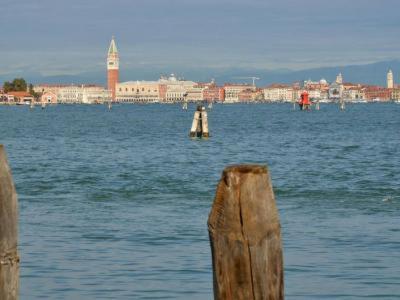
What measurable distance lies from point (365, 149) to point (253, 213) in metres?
35.7

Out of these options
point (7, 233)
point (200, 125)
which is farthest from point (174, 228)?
point (200, 125)

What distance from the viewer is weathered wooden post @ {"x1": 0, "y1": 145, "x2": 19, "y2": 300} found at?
4.97 metres

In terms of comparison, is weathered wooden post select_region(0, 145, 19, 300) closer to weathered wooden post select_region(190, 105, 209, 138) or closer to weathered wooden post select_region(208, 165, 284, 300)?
weathered wooden post select_region(208, 165, 284, 300)

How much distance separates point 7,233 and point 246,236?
3.49 ft

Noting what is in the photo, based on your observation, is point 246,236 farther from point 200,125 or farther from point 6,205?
point 200,125

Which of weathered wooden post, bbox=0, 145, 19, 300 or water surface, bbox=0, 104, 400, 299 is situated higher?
weathered wooden post, bbox=0, 145, 19, 300

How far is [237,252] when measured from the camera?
4941 mm

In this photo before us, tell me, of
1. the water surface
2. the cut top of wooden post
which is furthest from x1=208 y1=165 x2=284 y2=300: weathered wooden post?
the water surface

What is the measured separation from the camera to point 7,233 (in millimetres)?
5055

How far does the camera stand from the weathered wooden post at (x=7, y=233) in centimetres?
497

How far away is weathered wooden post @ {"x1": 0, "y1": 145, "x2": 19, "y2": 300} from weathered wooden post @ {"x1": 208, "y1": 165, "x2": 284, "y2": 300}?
877 millimetres

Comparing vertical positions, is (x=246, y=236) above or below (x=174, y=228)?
above

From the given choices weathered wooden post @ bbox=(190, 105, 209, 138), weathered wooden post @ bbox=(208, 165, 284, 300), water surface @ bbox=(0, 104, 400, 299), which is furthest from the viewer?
weathered wooden post @ bbox=(190, 105, 209, 138)

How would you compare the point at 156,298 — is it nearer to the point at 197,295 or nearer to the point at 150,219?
the point at 197,295
